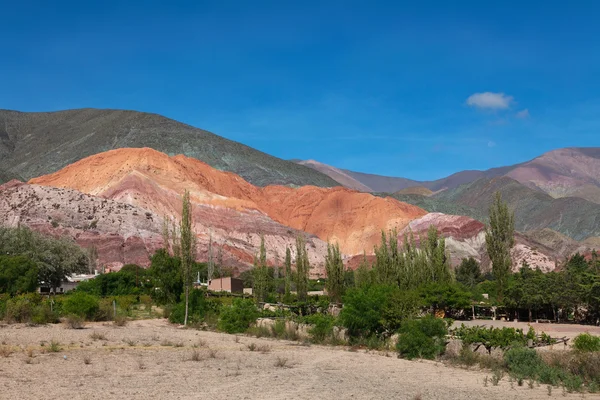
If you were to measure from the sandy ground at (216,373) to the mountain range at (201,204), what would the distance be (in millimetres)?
32380

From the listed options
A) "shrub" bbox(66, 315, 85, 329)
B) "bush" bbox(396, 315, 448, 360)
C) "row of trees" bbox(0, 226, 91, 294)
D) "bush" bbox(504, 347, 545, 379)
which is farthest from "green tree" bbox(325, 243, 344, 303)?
"bush" bbox(504, 347, 545, 379)

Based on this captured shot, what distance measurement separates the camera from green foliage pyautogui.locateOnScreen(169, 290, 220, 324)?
32.5 m

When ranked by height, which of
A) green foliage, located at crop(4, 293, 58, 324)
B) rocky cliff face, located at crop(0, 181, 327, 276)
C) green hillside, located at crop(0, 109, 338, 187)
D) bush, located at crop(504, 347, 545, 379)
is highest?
green hillside, located at crop(0, 109, 338, 187)

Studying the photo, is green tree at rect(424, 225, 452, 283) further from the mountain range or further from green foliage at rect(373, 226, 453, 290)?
the mountain range

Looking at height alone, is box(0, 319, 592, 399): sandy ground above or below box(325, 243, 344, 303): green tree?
below

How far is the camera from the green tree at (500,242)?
41500 millimetres

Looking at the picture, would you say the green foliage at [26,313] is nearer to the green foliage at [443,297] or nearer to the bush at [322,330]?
the bush at [322,330]

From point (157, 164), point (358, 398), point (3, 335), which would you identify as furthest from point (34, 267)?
point (157, 164)

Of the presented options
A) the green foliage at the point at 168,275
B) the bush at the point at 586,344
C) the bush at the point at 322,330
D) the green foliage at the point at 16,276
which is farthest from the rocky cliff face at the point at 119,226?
the bush at the point at 586,344

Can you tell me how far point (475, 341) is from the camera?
20781 millimetres

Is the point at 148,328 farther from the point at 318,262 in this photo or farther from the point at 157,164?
the point at 157,164

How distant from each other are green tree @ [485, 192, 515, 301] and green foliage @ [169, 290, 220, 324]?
18.7 meters

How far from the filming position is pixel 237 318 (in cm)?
2914

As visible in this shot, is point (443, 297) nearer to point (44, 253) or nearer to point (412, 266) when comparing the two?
point (412, 266)
